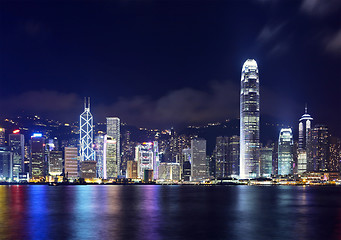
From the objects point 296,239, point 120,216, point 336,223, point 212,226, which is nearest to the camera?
point 296,239

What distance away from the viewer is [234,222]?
7769cm

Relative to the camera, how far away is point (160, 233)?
6425 cm

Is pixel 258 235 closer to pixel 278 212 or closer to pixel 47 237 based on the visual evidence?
pixel 47 237

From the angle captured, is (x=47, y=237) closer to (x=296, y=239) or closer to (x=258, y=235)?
(x=258, y=235)

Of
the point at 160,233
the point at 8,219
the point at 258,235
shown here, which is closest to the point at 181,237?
the point at 160,233

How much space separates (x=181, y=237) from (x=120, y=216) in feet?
88.6

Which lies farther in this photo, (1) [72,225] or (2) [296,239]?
(1) [72,225]

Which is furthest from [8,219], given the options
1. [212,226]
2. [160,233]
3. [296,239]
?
[296,239]

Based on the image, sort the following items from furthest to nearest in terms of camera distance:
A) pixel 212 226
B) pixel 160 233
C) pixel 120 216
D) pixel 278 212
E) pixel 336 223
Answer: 1. pixel 278 212
2. pixel 120 216
3. pixel 336 223
4. pixel 212 226
5. pixel 160 233

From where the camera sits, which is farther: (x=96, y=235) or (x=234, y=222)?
(x=234, y=222)

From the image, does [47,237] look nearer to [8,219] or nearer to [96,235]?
[96,235]

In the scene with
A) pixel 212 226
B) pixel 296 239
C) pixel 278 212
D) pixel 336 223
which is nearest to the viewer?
pixel 296 239

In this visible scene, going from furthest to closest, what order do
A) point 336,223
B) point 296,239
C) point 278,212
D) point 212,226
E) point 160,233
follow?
point 278,212 → point 336,223 → point 212,226 → point 160,233 → point 296,239

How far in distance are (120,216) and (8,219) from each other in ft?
62.5
